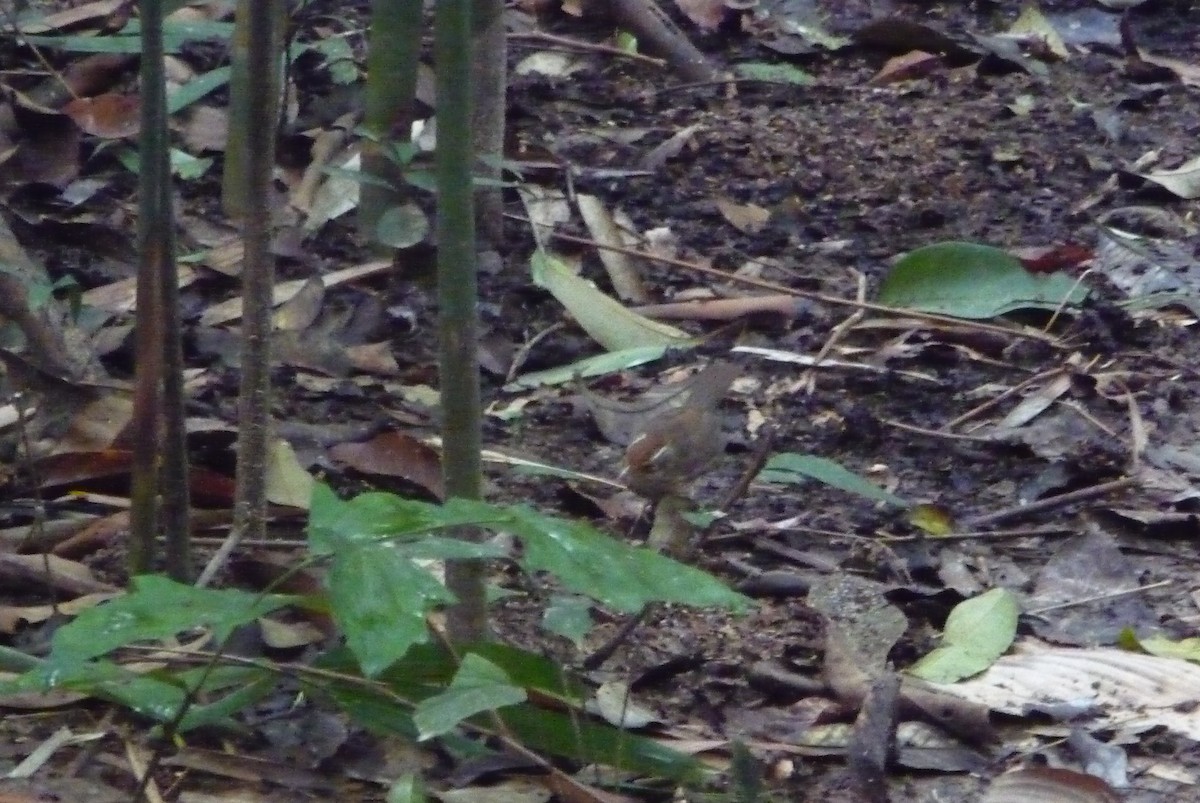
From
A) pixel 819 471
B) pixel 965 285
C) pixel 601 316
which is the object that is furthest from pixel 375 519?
pixel 965 285

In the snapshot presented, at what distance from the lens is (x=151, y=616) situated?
3.74 feet

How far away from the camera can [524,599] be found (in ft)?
5.72

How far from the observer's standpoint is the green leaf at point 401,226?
2.55 m

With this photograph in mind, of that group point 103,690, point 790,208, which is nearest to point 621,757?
point 103,690

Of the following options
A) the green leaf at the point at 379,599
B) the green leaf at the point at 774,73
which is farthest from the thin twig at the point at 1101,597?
the green leaf at the point at 774,73

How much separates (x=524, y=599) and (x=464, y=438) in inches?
17.8

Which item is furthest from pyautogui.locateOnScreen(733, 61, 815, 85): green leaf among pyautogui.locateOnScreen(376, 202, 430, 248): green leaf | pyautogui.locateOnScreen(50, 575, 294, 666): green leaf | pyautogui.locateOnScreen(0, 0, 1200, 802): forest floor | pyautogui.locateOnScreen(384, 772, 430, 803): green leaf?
pyautogui.locateOnScreen(50, 575, 294, 666): green leaf

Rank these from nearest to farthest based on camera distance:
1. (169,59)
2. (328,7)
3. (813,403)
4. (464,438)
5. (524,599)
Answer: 1. (464,438)
2. (524,599)
3. (813,403)
4. (169,59)
5. (328,7)

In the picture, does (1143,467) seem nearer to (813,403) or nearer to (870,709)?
(813,403)

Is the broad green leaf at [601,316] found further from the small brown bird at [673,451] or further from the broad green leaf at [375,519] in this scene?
the broad green leaf at [375,519]

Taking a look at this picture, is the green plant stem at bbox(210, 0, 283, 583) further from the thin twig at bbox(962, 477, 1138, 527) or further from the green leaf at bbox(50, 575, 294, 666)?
the thin twig at bbox(962, 477, 1138, 527)

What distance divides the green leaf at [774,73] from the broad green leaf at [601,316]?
1105mm

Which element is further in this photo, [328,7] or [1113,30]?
[1113,30]

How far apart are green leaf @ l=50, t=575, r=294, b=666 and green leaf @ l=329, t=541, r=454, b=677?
80mm
